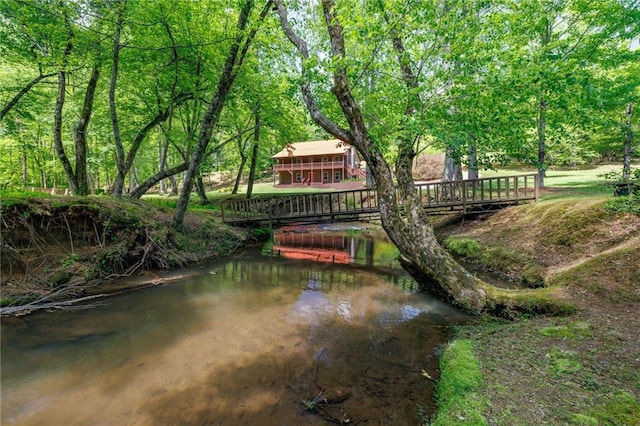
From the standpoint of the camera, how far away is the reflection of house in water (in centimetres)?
1116

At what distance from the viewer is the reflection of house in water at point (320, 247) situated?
11.2 metres

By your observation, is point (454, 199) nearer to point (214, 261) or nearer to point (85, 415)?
point (214, 261)

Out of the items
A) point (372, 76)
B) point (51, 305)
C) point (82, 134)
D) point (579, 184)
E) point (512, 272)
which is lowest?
point (512, 272)

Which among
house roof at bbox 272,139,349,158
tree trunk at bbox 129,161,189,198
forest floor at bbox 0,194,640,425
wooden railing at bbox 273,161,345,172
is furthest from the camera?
house roof at bbox 272,139,349,158

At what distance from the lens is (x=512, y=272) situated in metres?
7.30

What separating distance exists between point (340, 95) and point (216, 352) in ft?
17.0

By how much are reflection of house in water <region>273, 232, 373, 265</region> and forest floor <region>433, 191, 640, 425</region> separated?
5091 millimetres

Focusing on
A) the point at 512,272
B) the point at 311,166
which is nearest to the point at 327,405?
the point at 512,272

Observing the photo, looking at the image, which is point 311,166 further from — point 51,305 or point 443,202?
point 51,305

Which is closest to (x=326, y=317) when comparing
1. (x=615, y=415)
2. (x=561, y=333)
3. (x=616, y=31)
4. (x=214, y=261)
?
(x=561, y=333)

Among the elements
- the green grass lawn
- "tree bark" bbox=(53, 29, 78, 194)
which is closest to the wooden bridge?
the green grass lawn

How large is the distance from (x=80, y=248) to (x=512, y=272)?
11558 millimetres

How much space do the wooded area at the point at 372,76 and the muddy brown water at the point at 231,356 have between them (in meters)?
1.82

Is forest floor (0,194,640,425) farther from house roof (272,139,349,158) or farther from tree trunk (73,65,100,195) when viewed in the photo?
house roof (272,139,349,158)
